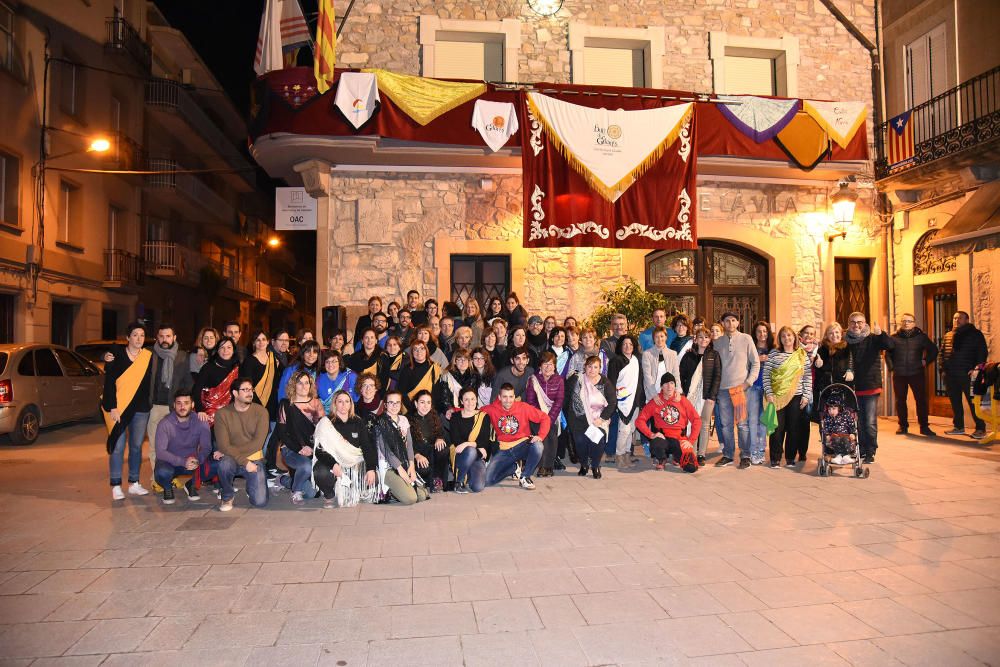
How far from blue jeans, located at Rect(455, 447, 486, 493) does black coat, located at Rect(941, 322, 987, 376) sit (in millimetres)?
8295

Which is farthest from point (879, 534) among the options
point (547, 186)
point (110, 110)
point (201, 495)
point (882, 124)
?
point (110, 110)

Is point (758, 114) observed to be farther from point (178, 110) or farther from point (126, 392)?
point (178, 110)

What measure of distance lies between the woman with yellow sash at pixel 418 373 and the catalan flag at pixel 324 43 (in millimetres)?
5400

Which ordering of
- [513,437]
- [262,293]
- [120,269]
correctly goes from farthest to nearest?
[262,293] → [120,269] → [513,437]

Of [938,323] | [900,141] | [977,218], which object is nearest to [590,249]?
[900,141]

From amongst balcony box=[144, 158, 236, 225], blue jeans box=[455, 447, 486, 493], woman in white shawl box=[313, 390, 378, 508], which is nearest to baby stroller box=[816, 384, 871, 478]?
blue jeans box=[455, 447, 486, 493]

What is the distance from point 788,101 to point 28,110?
17.6 m

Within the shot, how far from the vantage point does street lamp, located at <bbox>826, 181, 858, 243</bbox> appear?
1271cm

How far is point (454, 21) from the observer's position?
41.8ft

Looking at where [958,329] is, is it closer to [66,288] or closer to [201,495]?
[201,495]

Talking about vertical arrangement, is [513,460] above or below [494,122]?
below

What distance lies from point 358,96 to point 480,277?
12.8 feet

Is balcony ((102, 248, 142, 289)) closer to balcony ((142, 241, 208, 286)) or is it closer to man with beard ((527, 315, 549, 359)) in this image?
balcony ((142, 241, 208, 286))

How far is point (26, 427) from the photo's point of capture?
33.4 feet
